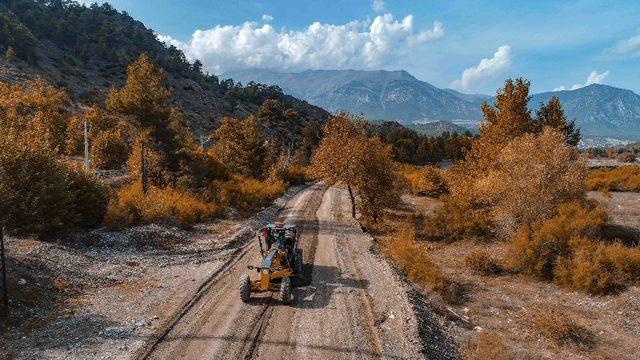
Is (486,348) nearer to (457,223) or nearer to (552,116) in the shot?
(457,223)

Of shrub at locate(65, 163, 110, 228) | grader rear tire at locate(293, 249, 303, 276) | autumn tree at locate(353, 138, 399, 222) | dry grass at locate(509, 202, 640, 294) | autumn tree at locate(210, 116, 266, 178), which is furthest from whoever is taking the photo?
autumn tree at locate(210, 116, 266, 178)

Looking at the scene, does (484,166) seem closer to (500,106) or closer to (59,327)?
(500,106)

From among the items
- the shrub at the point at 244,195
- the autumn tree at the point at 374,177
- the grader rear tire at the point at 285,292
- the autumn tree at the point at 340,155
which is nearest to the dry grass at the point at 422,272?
the grader rear tire at the point at 285,292

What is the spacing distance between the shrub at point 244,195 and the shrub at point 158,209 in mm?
4414

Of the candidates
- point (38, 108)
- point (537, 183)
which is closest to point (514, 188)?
point (537, 183)

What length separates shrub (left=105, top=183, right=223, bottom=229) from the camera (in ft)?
75.5

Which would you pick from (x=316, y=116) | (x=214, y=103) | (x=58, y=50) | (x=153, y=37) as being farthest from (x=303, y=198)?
(x=153, y=37)

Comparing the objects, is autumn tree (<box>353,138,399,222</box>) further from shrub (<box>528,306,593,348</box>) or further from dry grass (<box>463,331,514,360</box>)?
dry grass (<box>463,331,514,360</box>)

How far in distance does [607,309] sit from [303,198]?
32.6 m

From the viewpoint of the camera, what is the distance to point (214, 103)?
5094 inches

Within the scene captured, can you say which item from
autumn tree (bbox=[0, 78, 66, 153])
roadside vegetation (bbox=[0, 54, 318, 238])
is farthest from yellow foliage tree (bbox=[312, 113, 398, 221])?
autumn tree (bbox=[0, 78, 66, 153])

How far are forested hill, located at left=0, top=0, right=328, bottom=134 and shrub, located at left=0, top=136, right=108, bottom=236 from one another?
222 ft

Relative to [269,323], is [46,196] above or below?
above

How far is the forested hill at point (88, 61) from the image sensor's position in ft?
291
